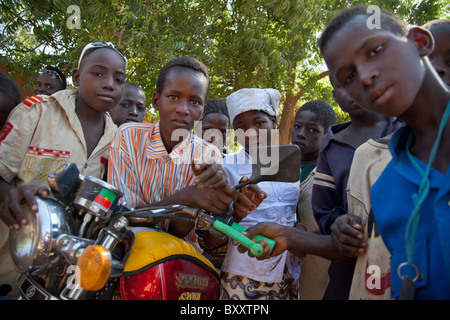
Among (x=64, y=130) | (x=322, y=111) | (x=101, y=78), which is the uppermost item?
(x=322, y=111)

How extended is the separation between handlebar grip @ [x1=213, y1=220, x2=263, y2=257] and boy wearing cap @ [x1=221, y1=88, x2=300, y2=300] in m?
0.43

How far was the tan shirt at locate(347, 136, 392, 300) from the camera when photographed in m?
1.65

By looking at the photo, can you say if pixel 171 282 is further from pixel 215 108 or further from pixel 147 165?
pixel 215 108

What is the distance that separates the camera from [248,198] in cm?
197

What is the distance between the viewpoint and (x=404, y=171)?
1.47 m

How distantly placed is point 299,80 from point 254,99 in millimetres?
7754

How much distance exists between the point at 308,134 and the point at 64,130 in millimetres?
2113

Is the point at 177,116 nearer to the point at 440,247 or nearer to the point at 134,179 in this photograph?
the point at 134,179

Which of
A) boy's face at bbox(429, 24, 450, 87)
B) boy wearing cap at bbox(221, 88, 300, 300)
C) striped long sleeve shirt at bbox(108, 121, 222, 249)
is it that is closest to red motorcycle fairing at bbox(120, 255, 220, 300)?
boy wearing cap at bbox(221, 88, 300, 300)

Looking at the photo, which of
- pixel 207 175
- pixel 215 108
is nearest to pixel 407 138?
pixel 207 175

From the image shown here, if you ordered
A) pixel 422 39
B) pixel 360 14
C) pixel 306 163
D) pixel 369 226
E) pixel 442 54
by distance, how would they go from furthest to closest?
pixel 306 163
pixel 442 54
pixel 369 226
pixel 360 14
pixel 422 39

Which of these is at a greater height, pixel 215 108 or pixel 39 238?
pixel 215 108

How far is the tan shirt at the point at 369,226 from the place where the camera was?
165cm

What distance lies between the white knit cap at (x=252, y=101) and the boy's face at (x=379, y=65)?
1.29 m
